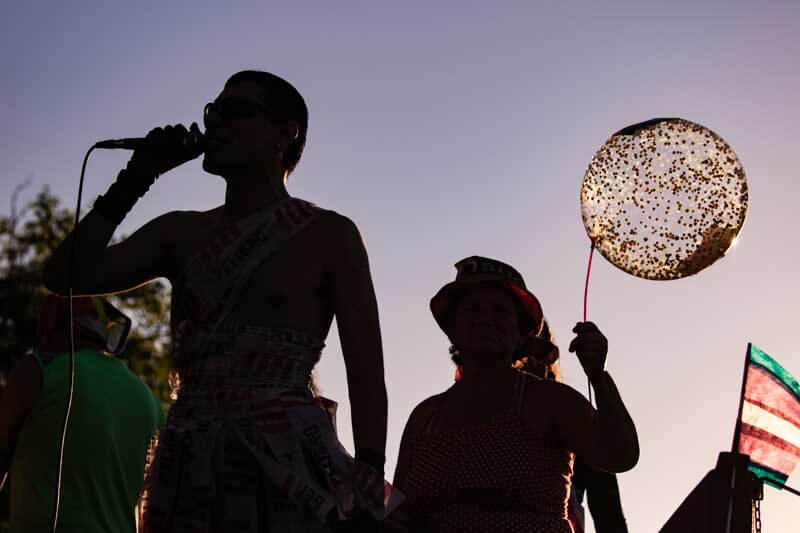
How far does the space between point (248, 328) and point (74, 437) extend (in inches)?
81.8

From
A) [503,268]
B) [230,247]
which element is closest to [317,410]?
[230,247]

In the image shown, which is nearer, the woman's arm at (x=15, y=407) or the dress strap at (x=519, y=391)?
the dress strap at (x=519, y=391)

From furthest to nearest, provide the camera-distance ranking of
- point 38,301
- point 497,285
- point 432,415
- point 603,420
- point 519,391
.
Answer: point 38,301 → point 497,285 → point 432,415 → point 519,391 → point 603,420

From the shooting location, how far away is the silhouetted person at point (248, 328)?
11.1 ft

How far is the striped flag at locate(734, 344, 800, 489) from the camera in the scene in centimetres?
587

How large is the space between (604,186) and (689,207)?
0.35 meters

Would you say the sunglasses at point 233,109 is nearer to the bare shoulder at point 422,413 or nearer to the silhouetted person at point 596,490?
the bare shoulder at point 422,413

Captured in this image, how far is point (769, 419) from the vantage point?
19.7 feet

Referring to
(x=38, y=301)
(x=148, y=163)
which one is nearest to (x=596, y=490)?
(x=148, y=163)

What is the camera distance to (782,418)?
6055mm

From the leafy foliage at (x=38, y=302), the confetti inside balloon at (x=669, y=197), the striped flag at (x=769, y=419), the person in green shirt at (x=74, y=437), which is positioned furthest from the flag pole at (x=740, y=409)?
the leafy foliage at (x=38, y=302)

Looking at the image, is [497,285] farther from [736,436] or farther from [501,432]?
[736,436]

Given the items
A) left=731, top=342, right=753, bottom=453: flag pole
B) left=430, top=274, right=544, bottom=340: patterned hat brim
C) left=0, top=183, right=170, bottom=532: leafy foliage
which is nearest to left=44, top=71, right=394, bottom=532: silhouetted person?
left=430, top=274, right=544, bottom=340: patterned hat brim

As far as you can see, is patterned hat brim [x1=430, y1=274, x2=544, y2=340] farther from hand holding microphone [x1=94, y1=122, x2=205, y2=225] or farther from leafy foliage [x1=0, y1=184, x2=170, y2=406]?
leafy foliage [x1=0, y1=184, x2=170, y2=406]
